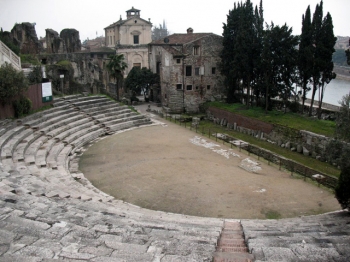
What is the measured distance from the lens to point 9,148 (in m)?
18.6

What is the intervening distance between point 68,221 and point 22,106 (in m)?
16.1

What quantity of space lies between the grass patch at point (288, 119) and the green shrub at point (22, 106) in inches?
709

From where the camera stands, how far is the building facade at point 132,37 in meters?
52.6

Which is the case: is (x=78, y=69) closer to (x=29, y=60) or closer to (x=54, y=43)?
(x=29, y=60)

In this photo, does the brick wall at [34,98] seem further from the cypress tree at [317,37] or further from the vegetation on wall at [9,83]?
the cypress tree at [317,37]

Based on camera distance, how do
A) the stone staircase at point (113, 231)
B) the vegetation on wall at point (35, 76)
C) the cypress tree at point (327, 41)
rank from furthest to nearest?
the cypress tree at point (327, 41) → the vegetation on wall at point (35, 76) → the stone staircase at point (113, 231)

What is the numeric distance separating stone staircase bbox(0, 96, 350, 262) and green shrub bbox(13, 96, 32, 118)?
5.89 metres

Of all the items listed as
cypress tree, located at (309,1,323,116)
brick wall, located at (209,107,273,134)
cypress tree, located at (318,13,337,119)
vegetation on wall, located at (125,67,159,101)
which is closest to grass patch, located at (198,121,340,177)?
brick wall, located at (209,107,273,134)

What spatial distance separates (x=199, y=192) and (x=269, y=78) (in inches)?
705

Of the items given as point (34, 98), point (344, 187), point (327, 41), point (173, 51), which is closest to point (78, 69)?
point (173, 51)

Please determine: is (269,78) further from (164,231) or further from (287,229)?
(164,231)

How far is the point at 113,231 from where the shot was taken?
9.84 metres

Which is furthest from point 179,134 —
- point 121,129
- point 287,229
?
point 287,229

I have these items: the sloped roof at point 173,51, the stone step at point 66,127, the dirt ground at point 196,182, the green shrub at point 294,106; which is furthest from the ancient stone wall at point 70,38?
the green shrub at point 294,106
